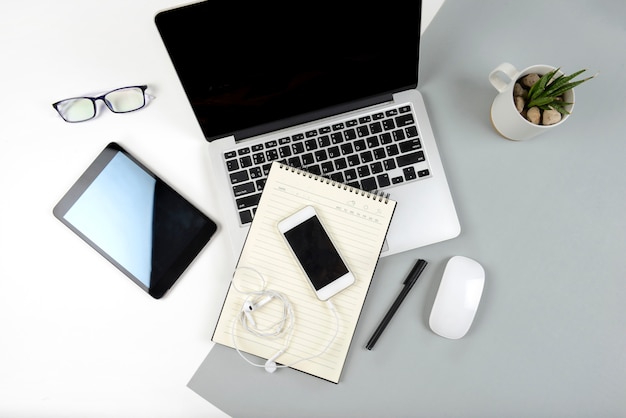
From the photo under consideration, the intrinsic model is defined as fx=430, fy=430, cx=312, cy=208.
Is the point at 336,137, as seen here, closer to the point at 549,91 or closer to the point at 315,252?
the point at 315,252

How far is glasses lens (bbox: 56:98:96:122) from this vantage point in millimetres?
742

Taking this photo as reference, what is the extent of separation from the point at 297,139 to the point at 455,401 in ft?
1.60

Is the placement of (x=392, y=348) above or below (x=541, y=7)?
below

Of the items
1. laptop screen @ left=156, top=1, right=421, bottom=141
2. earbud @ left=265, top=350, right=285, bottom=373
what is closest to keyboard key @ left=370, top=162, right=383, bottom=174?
laptop screen @ left=156, top=1, right=421, bottom=141

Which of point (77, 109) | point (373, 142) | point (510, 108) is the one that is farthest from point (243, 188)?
point (510, 108)

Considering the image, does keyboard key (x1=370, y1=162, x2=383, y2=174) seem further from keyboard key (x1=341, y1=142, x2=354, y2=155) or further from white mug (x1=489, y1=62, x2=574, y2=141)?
white mug (x1=489, y1=62, x2=574, y2=141)

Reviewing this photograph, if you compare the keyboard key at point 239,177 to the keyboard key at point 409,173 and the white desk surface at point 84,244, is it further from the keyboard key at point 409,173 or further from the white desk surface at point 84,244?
the keyboard key at point 409,173

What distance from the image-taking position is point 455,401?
2.22 feet

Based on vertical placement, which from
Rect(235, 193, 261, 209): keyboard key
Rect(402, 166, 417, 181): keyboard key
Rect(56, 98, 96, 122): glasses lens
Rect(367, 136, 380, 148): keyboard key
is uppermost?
Rect(56, 98, 96, 122): glasses lens

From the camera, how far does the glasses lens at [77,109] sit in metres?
0.74

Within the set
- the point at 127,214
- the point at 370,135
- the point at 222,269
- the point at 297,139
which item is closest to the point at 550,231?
the point at 370,135

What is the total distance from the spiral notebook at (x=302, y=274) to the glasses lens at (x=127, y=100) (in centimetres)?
28

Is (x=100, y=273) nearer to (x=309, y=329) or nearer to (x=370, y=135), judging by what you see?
(x=309, y=329)

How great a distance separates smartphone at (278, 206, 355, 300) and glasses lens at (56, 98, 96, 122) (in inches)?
15.5
